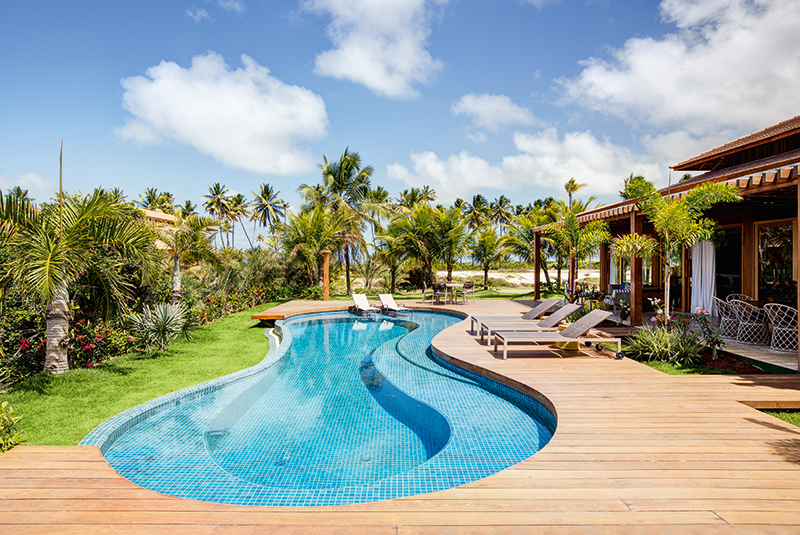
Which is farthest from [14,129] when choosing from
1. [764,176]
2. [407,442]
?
[764,176]

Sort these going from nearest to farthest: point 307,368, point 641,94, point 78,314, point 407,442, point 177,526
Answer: point 177,526 → point 407,442 → point 78,314 → point 307,368 → point 641,94

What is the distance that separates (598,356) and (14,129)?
17.9 m

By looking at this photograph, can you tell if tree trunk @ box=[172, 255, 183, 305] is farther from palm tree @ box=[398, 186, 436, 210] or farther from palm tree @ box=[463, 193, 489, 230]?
palm tree @ box=[463, 193, 489, 230]

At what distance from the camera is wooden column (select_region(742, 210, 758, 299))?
30.2 ft

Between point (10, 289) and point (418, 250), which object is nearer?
point (10, 289)

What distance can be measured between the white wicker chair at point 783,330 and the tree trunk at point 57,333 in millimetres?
11133

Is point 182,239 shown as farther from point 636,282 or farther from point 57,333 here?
point 636,282

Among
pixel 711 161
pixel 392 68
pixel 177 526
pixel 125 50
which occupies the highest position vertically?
pixel 392 68

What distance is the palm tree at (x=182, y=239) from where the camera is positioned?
928 cm

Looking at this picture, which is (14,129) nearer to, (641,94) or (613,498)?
(613,498)

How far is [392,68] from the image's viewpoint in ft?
54.9

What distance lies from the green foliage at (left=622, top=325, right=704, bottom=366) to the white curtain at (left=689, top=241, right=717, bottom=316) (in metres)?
4.74

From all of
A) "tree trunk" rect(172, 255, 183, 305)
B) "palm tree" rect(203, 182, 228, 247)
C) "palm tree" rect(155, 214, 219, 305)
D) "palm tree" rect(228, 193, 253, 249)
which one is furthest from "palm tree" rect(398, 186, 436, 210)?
"palm tree" rect(203, 182, 228, 247)

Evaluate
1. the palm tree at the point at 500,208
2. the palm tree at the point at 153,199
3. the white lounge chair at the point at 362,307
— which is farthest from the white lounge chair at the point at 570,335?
the palm tree at the point at 500,208
